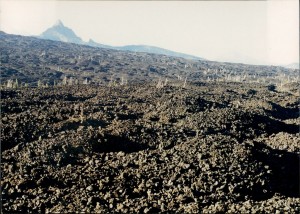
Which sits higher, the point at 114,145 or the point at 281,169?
the point at 114,145

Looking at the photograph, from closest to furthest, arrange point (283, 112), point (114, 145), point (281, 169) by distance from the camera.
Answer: point (281, 169) → point (114, 145) → point (283, 112)

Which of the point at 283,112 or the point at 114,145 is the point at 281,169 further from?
the point at 283,112

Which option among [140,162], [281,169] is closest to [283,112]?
[281,169]

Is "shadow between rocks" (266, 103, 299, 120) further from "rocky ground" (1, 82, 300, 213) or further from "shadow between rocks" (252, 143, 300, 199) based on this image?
"shadow between rocks" (252, 143, 300, 199)

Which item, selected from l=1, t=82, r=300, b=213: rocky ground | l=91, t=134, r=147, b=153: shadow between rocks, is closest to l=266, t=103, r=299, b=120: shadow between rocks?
l=1, t=82, r=300, b=213: rocky ground

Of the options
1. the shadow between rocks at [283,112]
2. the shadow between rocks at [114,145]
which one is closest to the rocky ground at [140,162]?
the shadow between rocks at [114,145]

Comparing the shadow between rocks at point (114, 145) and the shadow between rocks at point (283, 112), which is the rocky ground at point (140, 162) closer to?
the shadow between rocks at point (114, 145)

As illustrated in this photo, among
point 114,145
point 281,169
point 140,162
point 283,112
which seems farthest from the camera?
point 283,112
